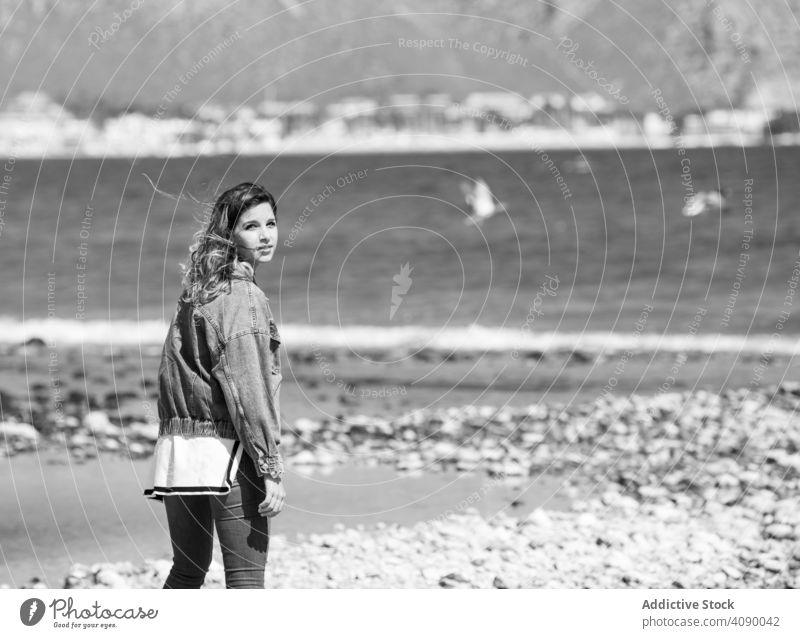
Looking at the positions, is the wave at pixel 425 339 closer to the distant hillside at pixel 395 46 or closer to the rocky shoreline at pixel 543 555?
the rocky shoreline at pixel 543 555

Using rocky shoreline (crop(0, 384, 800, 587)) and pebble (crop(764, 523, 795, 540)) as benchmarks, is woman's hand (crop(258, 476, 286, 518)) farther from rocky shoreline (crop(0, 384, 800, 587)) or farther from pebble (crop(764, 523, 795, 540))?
pebble (crop(764, 523, 795, 540))

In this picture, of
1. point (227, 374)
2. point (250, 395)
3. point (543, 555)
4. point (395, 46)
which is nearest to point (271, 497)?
point (250, 395)

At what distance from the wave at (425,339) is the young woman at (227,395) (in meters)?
14.2

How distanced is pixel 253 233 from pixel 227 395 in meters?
0.78

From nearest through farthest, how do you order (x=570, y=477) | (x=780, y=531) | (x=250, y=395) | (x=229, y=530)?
1. (x=250, y=395)
2. (x=229, y=530)
3. (x=780, y=531)
4. (x=570, y=477)

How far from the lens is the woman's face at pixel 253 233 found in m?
A: 5.63

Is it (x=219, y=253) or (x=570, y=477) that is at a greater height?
(x=219, y=253)

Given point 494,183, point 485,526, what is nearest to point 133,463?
point 485,526

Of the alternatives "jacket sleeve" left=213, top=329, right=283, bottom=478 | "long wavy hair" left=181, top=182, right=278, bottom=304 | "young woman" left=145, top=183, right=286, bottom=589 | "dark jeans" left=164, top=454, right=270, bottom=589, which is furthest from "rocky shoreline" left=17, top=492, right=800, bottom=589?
"long wavy hair" left=181, top=182, right=278, bottom=304

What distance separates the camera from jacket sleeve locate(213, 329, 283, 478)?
5.39m

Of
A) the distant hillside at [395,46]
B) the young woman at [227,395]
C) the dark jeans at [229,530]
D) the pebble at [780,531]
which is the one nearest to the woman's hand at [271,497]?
the young woman at [227,395]

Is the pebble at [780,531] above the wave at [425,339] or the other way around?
the other way around

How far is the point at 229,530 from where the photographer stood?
5.54m

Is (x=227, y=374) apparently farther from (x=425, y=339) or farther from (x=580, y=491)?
(x=425, y=339)
